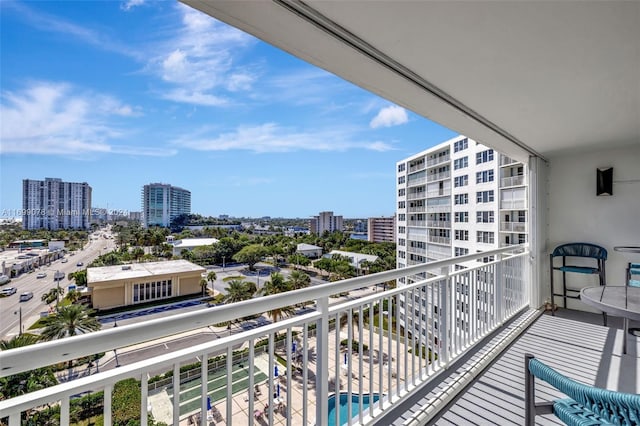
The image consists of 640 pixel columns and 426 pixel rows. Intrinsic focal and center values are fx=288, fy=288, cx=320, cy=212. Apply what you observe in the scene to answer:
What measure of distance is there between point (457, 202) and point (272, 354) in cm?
1890

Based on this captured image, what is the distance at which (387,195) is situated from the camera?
27.0 metres

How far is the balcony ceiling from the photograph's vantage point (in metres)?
1.21

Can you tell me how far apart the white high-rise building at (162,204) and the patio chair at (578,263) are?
9.78 meters

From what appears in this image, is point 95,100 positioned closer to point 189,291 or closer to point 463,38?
point 189,291

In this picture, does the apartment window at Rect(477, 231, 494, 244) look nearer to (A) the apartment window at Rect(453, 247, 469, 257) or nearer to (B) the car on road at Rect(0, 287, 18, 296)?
(A) the apartment window at Rect(453, 247, 469, 257)

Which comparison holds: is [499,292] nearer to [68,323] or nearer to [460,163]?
[68,323]

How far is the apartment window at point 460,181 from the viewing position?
56.9 feet

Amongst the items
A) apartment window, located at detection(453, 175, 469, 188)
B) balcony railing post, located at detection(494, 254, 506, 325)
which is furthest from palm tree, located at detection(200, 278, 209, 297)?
apartment window, located at detection(453, 175, 469, 188)

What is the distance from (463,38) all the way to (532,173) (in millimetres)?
3157

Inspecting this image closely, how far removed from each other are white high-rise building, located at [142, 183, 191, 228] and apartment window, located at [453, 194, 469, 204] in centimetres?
1510

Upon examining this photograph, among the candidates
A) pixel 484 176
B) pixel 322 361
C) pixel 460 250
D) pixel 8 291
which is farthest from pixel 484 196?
pixel 8 291

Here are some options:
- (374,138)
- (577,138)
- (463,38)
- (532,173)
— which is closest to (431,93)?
(463,38)

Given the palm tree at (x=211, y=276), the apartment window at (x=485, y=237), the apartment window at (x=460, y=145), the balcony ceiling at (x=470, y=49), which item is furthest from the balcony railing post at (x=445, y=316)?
the apartment window at (x=460, y=145)

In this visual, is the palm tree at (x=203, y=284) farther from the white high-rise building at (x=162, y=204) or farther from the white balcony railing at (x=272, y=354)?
the white balcony railing at (x=272, y=354)
